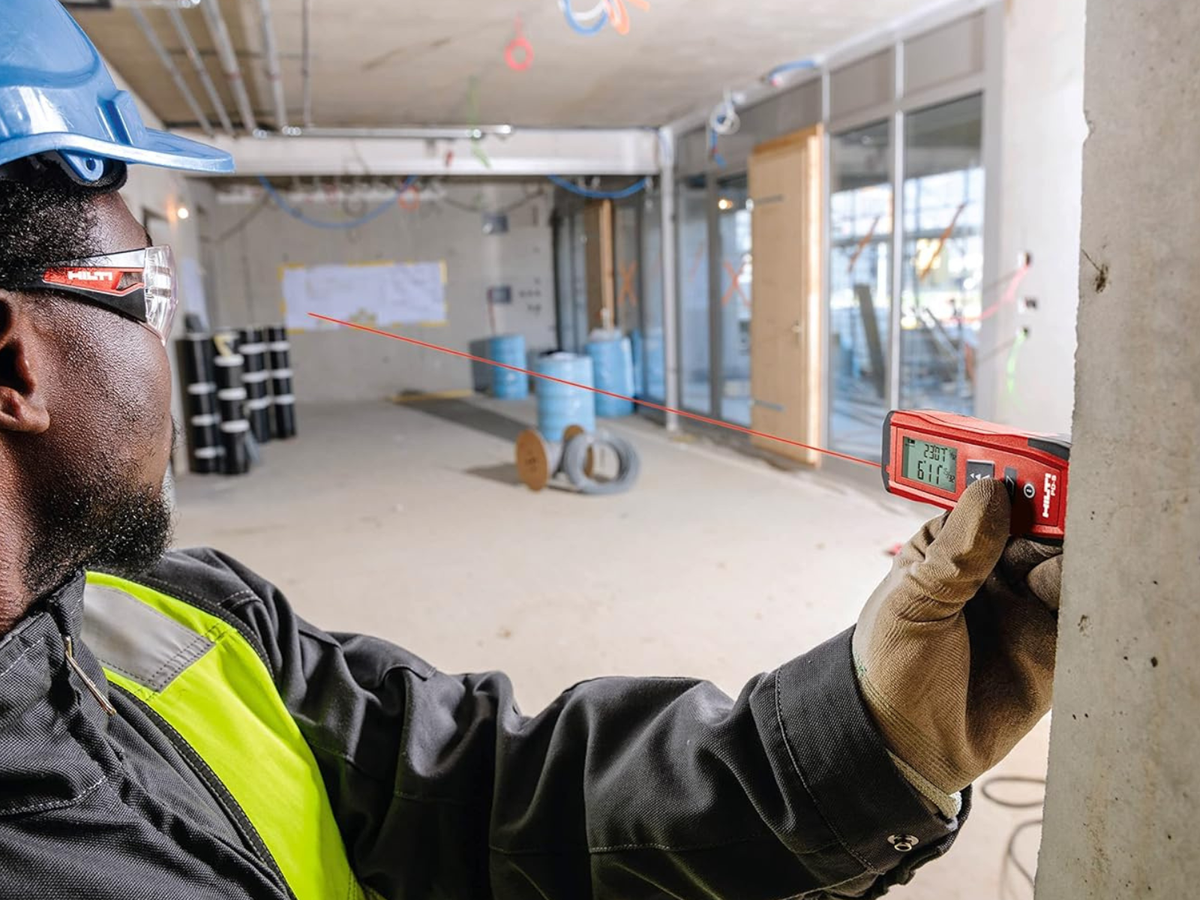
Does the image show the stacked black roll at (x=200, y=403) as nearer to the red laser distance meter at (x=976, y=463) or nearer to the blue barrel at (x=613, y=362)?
the blue barrel at (x=613, y=362)

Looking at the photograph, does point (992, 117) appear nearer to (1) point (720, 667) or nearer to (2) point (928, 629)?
(1) point (720, 667)

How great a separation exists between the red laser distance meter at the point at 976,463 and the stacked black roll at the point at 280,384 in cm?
703

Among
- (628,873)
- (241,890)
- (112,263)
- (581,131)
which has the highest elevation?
(581,131)

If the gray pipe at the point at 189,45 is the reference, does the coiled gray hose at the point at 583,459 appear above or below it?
below

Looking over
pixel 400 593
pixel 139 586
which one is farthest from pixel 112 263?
pixel 400 593

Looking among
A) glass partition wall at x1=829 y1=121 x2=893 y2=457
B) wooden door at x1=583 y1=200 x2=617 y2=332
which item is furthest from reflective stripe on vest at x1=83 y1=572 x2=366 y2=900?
wooden door at x1=583 y1=200 x2=617 y2=332

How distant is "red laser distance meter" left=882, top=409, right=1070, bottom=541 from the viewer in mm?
652

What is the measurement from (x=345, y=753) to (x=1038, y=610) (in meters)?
0.63

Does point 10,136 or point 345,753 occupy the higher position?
point 10,136

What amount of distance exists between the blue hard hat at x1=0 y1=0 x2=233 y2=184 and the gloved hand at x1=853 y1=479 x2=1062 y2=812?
0.70m

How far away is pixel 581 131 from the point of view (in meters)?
7.30

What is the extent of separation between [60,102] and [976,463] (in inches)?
30.1

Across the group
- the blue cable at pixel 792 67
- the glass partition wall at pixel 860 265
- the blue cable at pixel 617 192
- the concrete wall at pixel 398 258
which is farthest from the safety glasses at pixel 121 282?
the concrete wall at pixel 398 258

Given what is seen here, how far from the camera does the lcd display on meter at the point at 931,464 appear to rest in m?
0.77
